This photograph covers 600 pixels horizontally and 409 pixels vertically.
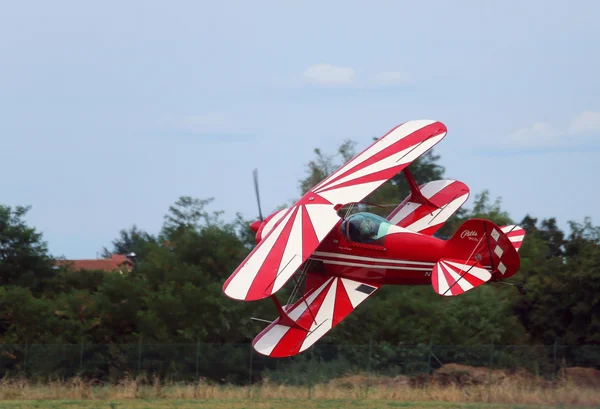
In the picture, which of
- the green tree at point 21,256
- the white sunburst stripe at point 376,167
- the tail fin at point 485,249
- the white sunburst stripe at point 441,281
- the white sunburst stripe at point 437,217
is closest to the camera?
the white sunburst stripe at point 441,281

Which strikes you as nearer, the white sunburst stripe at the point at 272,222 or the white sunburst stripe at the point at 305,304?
the white sunburst stripe at the point at 305,304

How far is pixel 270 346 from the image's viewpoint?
52.2ft

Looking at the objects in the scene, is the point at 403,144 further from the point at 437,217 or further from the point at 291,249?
the point at 291,249

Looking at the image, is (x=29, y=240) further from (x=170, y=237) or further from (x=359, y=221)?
(x=359, y=221)

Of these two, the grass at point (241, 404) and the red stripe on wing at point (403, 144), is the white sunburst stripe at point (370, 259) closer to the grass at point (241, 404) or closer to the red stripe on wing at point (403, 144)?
the red stripe on wing at point (403, 144)

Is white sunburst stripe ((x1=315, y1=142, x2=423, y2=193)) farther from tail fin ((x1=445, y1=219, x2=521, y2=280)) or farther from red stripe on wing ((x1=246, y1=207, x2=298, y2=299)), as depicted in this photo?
tail fin ((x1=445, y1=219, x2=521, y2=280))

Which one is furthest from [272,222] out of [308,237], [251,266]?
[251,266]

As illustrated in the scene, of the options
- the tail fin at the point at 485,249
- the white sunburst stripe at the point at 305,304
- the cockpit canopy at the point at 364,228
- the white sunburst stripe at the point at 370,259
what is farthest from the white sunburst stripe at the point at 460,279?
the white sunburst stripe at the point at 305,304

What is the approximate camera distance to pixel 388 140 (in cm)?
1950

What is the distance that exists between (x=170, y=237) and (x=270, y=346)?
18335 millimetres

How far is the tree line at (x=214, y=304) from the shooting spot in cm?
3022

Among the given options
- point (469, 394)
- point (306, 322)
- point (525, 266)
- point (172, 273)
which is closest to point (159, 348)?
point (172, 273)

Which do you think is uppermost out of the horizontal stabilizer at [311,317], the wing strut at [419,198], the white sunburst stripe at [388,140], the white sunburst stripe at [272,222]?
the white sunburst stripe at [388,140]

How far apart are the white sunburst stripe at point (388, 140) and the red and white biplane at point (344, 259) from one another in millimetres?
533
